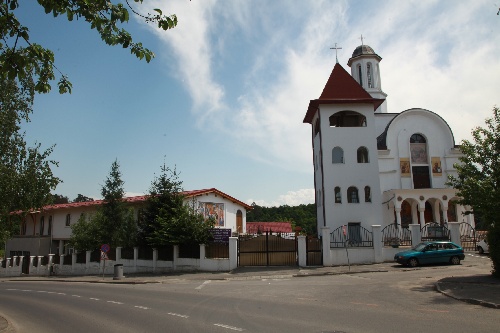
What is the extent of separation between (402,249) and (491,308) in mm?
15023

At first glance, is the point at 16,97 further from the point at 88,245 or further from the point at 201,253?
the point at 88,245

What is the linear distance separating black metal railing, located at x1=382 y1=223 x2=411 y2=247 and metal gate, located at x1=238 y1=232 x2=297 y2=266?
19.2 feet

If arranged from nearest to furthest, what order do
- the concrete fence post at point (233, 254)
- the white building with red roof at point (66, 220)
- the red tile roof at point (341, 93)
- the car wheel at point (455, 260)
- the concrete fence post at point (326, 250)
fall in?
the car wheel at point (455, 260), the concrete fence post at point (326, 250), the concrete fence post at point (233, 254), the red tile roof at point (341, 93), the white building with red roof at point (66, 220)

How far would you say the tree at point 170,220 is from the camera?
26359 mm

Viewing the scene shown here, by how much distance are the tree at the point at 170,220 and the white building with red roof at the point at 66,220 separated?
8904 millimetres

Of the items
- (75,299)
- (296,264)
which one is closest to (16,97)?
(75,299)

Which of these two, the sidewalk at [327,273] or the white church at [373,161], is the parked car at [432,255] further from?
the white church at [373,161]

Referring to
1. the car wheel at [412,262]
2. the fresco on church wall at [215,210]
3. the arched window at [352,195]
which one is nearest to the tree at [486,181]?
the car wheel at [412,262]

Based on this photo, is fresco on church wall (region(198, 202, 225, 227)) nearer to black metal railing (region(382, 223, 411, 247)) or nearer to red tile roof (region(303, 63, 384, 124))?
red tile roof (region(303, 63, 384, 124))

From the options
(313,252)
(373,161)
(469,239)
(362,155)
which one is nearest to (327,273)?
(313,252)

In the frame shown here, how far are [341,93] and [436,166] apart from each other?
12.4 meters

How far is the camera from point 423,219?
34688 mm

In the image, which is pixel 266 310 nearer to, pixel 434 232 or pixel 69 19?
pixel 69 19

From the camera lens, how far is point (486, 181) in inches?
606
